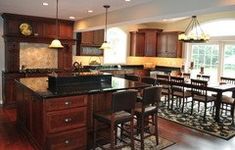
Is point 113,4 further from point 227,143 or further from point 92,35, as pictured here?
point 227,143

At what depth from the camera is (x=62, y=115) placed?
128 inches

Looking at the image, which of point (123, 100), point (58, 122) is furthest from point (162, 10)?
point (58, 122)

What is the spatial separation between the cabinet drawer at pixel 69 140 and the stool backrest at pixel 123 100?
781mm

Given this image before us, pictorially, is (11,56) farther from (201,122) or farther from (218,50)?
(218,50)

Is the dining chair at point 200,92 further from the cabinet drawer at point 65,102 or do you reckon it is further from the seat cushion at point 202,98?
the cabinet drawer at point 65,102

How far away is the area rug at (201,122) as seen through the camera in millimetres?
4518

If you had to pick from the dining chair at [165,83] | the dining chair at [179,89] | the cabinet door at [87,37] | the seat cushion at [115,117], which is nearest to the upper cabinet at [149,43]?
the cabinet door at [87,37]

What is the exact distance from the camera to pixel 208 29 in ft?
25.7

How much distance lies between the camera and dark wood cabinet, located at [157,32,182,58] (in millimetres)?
8523

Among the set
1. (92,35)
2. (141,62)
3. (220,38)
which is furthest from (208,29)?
(92,35)

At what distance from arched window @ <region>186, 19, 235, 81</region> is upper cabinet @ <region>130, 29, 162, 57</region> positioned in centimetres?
→ 171

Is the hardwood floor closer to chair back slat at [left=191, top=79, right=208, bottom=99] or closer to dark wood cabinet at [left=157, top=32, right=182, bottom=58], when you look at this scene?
chair back slat at [left=191, top=79, right=208, bottom=99]

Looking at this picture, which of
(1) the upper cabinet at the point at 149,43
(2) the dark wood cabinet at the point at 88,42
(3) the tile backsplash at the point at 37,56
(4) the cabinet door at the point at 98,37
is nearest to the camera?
(3) the tile backsplash at the point at 37,56

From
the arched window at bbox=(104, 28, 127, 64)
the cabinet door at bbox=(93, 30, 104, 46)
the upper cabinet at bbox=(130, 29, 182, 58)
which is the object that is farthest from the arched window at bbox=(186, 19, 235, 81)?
the cabinet door at bbox=(93, 30, 104, 46)
